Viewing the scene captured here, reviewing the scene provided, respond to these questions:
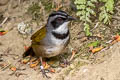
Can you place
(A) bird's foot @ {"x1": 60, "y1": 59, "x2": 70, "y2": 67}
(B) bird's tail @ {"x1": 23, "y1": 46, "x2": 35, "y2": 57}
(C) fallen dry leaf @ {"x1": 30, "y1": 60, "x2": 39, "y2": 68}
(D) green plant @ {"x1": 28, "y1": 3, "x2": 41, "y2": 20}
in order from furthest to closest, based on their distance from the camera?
(D) green plant @ {"x1": 28, "y1": 3, "x2": 41, "y2": 20} < (B) bird's tail @ {"x1": 23, "y1": 46, "x2": 35, "y2": 57} < (C) fallen dry leaf @ {"x1": 30, "y1": 60, "x2": 39, "y2": 68} < (A) bird's foot @ {"x1": 60, "y1": 59, "x2": 70, "y2": 67}

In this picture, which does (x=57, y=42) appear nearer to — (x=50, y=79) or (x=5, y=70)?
(x=50, y=79)

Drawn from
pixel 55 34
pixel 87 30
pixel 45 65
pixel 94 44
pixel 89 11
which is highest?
pixel 89 11

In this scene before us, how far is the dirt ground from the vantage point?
626 cm

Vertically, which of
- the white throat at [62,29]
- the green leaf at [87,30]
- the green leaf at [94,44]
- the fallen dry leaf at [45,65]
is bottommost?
the fallen dry leaf at [45,65]

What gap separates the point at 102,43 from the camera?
23.7ft

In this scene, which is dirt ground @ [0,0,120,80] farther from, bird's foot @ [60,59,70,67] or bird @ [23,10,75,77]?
bird @ [23,10,75,77]

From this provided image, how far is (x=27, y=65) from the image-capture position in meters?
7.48

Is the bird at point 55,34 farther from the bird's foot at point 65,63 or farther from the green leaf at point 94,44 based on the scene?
the green leaf at point 94,44

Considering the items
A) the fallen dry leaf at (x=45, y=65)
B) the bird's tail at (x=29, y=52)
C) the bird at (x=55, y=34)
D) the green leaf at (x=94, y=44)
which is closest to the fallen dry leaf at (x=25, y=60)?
the bird's tail at (x=29, y=52)

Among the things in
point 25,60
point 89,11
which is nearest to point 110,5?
point 89,11

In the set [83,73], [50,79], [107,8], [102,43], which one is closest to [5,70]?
[50,79]

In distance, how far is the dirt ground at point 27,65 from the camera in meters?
6.26

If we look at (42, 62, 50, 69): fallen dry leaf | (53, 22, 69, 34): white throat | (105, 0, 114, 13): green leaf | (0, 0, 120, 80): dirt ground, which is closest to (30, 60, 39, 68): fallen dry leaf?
(0, 0, 120, 80): dirt ground

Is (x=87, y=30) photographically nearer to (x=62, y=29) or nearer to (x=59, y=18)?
(x=62, y=29)
